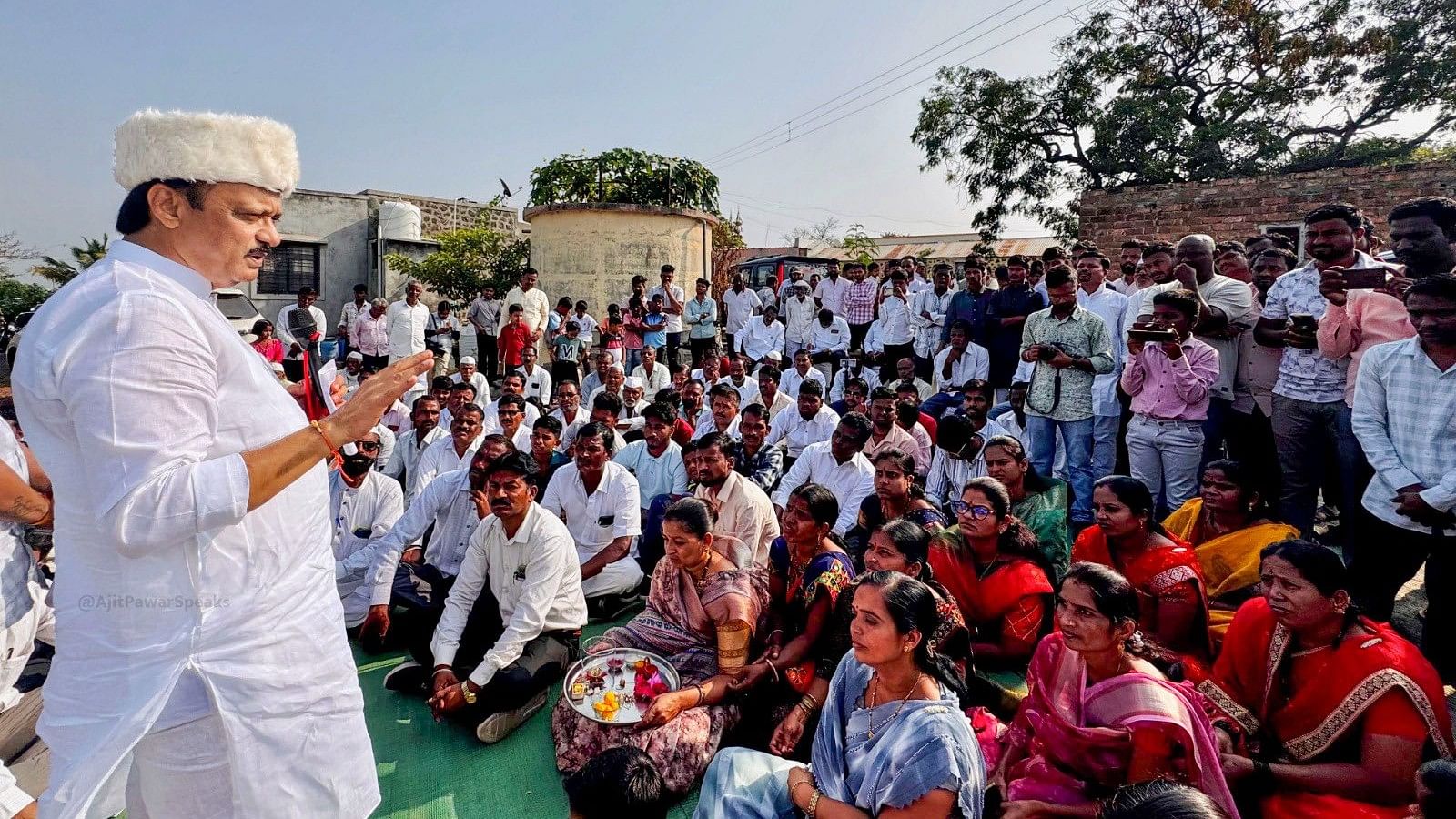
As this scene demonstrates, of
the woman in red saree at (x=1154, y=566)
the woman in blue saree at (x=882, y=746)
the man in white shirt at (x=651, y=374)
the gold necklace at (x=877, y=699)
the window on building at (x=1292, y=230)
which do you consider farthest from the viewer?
the window on building at (x=1292, y=230)

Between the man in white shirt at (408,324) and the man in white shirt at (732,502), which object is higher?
the man in white shirt at (408,324)

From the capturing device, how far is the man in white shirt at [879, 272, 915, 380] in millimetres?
10172

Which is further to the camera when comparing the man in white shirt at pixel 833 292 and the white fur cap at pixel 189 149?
the man in white shirt at pixel 833 292

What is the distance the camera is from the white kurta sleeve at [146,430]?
1.38 metres

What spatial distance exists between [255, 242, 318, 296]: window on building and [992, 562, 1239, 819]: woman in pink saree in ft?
65.7

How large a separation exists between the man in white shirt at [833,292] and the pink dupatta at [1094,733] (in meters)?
9.30

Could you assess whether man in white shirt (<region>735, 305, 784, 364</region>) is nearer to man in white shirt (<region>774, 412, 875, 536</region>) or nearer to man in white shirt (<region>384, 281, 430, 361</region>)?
man in white shirt (<region>384, 281, 430, 361</region>)

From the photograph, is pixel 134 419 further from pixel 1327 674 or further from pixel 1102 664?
pixel 1327 674

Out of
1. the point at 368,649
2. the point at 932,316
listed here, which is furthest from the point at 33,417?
the point at 932,316

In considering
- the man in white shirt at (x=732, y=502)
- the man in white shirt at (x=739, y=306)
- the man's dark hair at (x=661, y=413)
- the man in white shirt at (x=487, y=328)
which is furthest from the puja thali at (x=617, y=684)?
the man in white shirt at (x=487, y=328)

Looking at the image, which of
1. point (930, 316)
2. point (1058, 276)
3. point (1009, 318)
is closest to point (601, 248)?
point (930, 316)

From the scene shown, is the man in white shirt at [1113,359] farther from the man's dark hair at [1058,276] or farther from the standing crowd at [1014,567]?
the man's dark hair at [1058,276]

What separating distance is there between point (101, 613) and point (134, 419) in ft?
1.28

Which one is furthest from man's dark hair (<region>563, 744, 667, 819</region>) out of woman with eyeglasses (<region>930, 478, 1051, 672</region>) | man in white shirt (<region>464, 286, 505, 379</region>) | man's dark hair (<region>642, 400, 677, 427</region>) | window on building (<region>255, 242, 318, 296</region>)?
window on building (<region>255, 242, 318, 296</region>)
